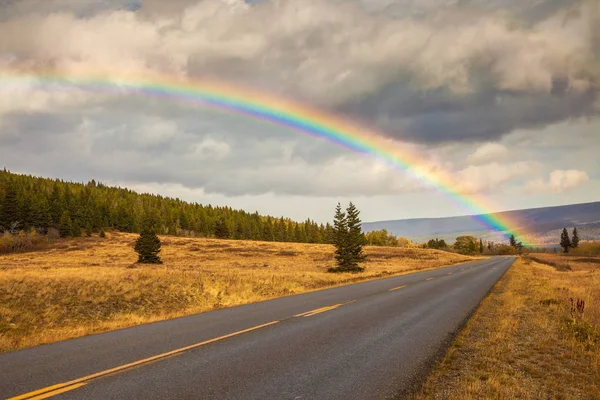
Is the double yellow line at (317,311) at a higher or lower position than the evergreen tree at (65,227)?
lower

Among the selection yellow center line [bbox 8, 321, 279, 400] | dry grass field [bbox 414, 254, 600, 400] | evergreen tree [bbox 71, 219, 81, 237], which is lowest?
dry grass field [bbox 414, 254, 600, 400]

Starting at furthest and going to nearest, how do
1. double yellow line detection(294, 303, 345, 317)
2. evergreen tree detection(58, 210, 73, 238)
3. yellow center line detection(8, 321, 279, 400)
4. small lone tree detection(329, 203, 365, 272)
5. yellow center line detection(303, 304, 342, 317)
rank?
evergreen tree detection(58, 210, 73, 238)
small lone tree detection(329, 203, 365, 272)
yellow center line detection(303, 304, 342, 317)
double yellow line detection(294, 303, 345, 317)
yellow center line detection(8, 321, 279, 400)

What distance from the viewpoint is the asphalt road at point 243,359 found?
17.9ft

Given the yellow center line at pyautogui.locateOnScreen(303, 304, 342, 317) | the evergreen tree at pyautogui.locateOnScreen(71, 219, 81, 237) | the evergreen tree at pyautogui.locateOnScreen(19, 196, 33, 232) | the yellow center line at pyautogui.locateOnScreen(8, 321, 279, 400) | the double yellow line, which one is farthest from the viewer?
the evergreen tree at pyautogui.locateOnScreen(19, 196, 33, 232)

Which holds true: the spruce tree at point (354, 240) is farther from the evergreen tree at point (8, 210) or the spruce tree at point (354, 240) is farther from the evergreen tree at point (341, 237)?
the evergreen tree at point (8, 210)

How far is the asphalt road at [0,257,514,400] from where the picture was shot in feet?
Result: 17.9

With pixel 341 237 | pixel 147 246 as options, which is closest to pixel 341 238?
pixel 341 237

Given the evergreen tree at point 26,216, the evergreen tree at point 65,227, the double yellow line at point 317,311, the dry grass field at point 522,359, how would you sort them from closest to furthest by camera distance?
the dry grass field at point 522,359 < the double yellow line at point 317,311 < the evergreen tree at point 65,227 < the evergreen tree at point 26,216

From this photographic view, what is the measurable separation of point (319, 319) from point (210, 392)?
6.06 m

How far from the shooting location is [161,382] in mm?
5719

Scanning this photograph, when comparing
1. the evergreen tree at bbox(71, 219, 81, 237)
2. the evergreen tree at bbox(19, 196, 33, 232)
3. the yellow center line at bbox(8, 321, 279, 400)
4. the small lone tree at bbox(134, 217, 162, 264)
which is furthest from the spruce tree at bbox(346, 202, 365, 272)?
the evergreen tree at bbox(19, 196, 33, 232)

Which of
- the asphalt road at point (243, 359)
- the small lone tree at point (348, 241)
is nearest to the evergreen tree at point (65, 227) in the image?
the small lone tree at point (348, 241)

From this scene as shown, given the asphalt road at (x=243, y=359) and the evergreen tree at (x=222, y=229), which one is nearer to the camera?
the asphalt road at (x=243, y=359)

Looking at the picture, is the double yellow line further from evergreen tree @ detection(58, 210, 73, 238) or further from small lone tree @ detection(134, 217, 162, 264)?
evergreen tree @ detection(58, 210, 73, 238)
